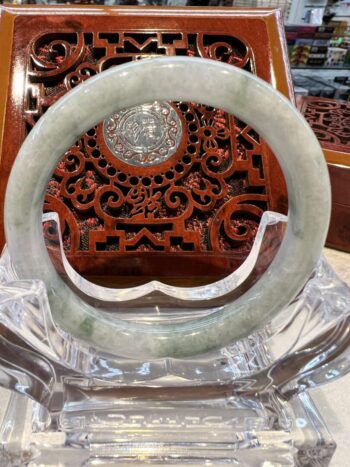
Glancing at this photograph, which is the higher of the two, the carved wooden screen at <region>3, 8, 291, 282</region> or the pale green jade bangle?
the carved wooden screen at <region>3, 8, 291, 282</region>

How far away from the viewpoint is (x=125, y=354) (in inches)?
21.4

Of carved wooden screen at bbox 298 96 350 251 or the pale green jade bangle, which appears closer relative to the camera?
the pale green jade bangle

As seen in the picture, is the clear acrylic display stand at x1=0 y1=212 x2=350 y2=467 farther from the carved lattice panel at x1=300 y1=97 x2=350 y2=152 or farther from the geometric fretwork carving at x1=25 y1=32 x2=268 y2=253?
the carved lattice panel at x1=300 y1=97 x2=350 y2=152

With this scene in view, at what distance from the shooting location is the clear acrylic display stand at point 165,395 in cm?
49

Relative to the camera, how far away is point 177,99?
494 millimetres

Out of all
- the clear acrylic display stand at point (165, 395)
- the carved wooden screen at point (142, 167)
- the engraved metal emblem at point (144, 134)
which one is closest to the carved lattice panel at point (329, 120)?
the carved wooden screen at point (142, 167)

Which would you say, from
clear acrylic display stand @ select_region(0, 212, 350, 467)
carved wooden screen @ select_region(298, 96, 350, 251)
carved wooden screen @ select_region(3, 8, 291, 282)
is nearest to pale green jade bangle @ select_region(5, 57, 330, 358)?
clear acrylic display stand @ select_region(0, 212, 350, 467)

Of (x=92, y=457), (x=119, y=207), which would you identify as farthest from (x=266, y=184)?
(x=92, y=457)

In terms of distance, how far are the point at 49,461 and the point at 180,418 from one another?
15 cm

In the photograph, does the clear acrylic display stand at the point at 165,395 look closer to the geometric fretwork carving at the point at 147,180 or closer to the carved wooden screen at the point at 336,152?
the geometric fretwork carving at the point at 147,180

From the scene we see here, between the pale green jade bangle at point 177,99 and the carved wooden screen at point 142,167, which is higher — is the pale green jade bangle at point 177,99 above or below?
below

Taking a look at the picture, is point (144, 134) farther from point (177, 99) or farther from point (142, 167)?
point (177, 99)

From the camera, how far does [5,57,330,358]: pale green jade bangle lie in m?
0.47

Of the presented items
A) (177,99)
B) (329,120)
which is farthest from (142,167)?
(329,120)
